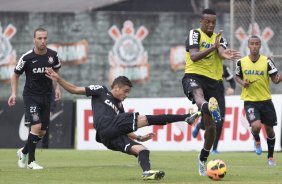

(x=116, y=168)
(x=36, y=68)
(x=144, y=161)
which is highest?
(x=36, y=68)

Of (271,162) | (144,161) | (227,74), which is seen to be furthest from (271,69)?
(144,161)

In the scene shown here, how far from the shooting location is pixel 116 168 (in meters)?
16.0

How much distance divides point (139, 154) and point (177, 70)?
63.3ft

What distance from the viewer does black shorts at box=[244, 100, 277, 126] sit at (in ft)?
57.7

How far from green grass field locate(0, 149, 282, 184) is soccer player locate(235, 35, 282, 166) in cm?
75

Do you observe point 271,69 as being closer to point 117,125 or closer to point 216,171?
point 216,171

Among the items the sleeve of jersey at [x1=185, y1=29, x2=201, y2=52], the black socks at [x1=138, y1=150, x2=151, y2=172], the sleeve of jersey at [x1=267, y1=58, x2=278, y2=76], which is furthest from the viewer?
the sleeve of jersey at [x1=267, y1=58, x2=278, y2=76]

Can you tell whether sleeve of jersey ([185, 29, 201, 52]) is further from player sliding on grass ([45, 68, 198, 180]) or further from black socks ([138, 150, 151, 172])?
black socks ([138, 150, 151, 172])

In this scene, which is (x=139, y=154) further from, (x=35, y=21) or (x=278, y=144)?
(x=35, y=21)

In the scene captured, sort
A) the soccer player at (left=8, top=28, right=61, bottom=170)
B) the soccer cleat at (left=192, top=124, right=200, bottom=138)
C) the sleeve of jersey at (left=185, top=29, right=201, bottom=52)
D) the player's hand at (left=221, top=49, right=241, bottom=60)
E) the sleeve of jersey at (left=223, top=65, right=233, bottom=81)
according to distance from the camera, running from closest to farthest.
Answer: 1. the player's hand at (left=221, top=49, right=241, bottom=60)
2. the sleeve of jersey at (left=185, top=29, right=201, bottom=52)
3. the soccer player at (left=8, top=28, right=61, bottom=170)
4. the soccer cleat at (left=192, top=124, right=200, bottom=138)
5. the sleeve of jersey at (left=223, top=65, right=233, bottom=81)

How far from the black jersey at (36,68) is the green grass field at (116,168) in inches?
52.8

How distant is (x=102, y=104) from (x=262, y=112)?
4765mm

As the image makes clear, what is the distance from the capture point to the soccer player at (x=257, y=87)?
17.6 m

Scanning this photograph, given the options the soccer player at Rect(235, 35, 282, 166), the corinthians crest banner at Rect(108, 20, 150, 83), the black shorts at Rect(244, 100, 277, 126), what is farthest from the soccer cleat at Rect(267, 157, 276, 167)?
the corinthians crest banner at Rect(108, 20, 150, 83)
